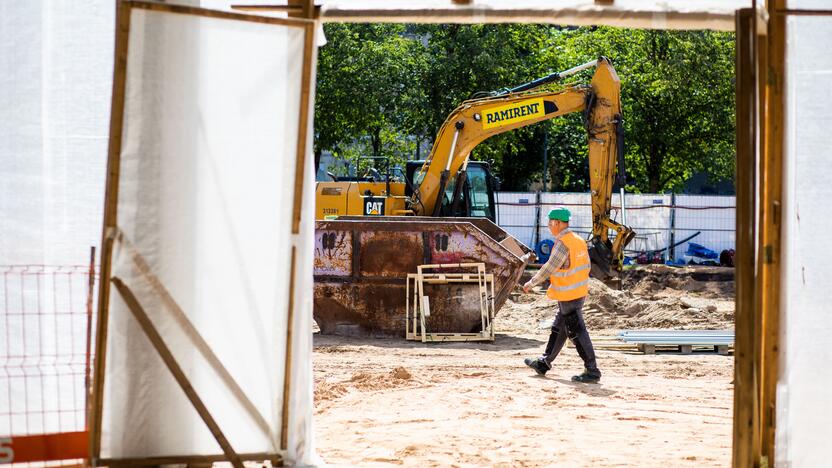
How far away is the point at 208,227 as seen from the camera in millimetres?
6461

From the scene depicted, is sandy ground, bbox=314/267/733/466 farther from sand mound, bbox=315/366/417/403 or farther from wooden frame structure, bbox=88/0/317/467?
wooden frame structure, bbox=88/0/317/467

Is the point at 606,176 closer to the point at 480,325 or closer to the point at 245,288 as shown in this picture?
the point at 480,325

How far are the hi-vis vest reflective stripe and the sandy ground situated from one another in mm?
1036

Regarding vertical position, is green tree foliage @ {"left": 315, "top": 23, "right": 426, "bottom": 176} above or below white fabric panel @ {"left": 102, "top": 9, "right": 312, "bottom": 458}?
above

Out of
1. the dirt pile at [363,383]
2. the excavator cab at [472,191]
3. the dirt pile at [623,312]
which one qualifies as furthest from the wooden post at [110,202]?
the excavator cab at [472,191]

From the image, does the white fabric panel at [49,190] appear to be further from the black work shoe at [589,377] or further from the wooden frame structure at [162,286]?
the black work shoe at [589,377]

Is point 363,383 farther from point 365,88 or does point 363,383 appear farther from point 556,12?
point 365,88

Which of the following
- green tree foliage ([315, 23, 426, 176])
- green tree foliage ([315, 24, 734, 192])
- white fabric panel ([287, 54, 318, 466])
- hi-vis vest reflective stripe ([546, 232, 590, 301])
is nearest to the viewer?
white fabric panel ([287, 54, 318, 466])

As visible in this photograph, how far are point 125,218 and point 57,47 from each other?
3.83ft

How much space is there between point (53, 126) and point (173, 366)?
5.59ft

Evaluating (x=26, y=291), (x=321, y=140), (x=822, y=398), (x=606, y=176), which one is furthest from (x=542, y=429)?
(x=321, y=140)

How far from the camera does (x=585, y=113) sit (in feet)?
56.0

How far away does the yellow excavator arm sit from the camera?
55.3 feet

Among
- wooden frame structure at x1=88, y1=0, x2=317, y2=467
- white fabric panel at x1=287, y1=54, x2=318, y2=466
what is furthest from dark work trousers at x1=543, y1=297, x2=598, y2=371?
wooden frame structure at x1=88, y1=0, x2=317, y2=467
